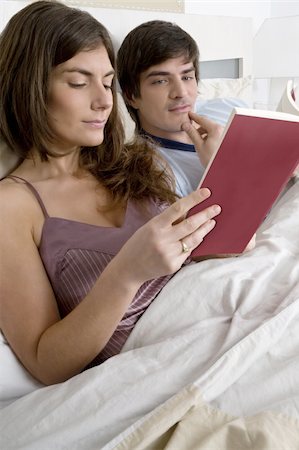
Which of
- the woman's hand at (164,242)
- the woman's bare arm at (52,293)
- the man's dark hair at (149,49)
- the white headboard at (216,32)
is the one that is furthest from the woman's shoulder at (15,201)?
the white headboard at (216,32)

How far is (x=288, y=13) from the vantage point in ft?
9.89

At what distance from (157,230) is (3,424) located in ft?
1.33

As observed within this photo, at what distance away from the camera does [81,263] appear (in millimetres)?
1115

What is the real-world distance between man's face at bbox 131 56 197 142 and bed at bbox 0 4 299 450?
552mm

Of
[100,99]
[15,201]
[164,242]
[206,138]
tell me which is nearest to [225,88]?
[206,138]

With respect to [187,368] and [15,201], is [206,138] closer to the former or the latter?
[15,201]

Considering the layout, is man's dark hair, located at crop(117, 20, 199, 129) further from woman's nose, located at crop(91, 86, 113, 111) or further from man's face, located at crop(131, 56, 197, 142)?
woman's nose, located at crop(91, 86, 113, 111)

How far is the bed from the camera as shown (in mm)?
823

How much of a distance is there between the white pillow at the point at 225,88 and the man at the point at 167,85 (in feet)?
1.38

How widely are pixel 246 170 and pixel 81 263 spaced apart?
37 cm

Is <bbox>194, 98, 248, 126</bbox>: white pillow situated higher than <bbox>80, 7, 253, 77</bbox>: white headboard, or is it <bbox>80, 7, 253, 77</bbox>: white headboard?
<bbox>80, 7, 253, 77</bbox>: white headboard

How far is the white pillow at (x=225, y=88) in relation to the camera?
6.70 feet

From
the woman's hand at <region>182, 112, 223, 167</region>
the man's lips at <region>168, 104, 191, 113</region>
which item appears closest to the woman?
the woman's hand at <region>182, 112, 223, 167</region>

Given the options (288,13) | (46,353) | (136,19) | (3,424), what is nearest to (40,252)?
(46,353)
